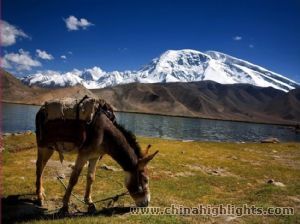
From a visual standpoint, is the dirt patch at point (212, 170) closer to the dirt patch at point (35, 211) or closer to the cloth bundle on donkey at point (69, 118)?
the dirt patch at point (35, 211)

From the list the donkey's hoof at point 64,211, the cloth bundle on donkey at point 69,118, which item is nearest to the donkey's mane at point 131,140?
the cloth bundle on donkey at point 69,118

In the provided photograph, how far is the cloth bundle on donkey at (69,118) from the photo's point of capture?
12.1 m

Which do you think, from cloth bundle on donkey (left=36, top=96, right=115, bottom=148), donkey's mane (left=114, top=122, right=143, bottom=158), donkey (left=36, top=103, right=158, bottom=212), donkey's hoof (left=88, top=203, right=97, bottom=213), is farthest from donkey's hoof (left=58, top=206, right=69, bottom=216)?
donkey's mane (left=114, top=122, right=143, bottom=158)

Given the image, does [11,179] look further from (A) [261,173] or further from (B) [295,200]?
(A) [261,173]

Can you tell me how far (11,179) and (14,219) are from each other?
748 centimetres

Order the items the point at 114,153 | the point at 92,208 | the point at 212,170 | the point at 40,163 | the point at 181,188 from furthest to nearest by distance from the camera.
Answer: the point at 212,170, the point at 181,188, the point at 40,163, the point at 92,208, the point at 114,153

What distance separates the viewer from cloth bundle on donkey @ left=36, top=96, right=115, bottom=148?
12.1 meters

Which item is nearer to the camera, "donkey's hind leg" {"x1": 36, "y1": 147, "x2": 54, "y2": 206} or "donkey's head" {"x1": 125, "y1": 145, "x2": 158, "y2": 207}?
"donkey's head" {"x1": 125, "y1": 145, "x2": 158, "y2": 207}

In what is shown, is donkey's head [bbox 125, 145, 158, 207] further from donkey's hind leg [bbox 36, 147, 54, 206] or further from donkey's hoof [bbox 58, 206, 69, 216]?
donkey's hind leg [bbox 36, 147, 54, 206]

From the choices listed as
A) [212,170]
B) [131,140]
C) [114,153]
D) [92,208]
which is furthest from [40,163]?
[212,170]

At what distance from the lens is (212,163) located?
29672mm

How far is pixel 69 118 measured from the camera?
12516 millimetres

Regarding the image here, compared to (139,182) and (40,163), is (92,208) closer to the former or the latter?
(139,182)

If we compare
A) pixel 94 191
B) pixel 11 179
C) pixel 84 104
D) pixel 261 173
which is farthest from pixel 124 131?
pixel 261 173
